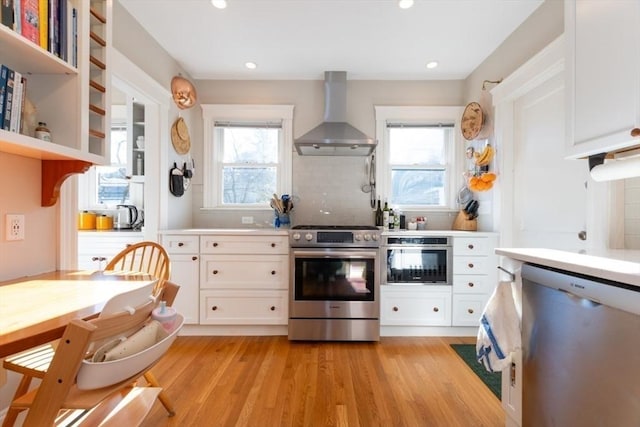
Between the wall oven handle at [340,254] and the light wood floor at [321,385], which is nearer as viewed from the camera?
the light wood floor at [321,385]

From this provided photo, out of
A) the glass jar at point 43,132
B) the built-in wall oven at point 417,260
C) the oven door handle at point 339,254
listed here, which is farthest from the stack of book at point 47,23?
the built-in wall oven at point 417,260

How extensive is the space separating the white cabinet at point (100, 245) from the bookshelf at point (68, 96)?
153 centimetres

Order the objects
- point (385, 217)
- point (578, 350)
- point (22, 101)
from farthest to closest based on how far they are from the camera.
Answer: point (385, 217)
point (22, 101)
point (578, 350)

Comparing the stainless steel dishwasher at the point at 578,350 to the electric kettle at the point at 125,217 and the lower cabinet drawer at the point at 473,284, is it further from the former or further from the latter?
the electric kettle at the point at 125,217

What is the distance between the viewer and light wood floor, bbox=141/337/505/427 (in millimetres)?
1703

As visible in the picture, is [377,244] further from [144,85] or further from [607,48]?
[144,85]

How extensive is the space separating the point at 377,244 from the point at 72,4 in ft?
8.07

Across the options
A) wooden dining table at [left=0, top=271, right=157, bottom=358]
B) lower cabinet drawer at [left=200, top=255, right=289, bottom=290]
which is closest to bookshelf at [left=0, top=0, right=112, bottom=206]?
wooden dining table at [left=0, top=271, right=157, bottom=358]

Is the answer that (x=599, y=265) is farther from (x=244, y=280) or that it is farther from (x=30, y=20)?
(x=244, y=280)

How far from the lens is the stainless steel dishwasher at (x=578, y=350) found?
3.00 ft

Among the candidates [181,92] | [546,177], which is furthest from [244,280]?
[546,177]

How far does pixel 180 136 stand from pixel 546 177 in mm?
3199

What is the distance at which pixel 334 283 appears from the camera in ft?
9.01

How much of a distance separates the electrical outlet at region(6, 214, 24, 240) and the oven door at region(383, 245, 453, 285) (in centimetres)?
247
